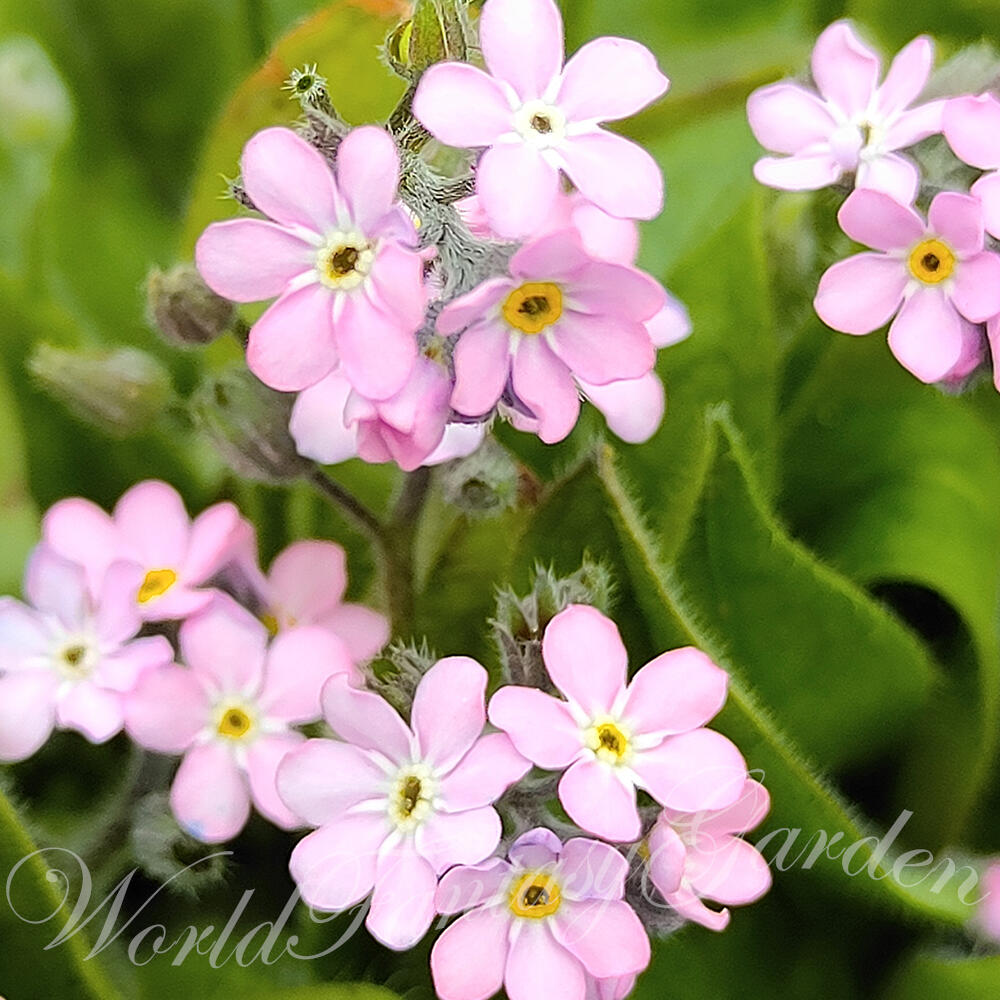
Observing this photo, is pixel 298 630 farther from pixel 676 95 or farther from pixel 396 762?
pixel 676 95

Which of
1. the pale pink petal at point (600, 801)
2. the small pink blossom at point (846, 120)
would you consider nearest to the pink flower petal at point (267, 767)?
the pale pink petal at point (600, 801)

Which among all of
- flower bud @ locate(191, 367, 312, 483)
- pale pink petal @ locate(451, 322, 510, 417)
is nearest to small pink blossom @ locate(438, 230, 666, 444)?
pale pink petal @ locate(451, 322, 510, 417)

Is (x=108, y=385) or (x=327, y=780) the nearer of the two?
(x=327, y=780)

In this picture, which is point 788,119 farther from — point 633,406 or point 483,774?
point 483,774

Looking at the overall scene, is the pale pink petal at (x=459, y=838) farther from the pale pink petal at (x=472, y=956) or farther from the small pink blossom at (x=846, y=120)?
the small pink blossom at (x=846, y=120)

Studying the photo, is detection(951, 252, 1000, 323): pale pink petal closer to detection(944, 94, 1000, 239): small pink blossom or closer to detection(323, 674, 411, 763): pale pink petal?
detection(944, 94, 1000, 239): small pink blossom

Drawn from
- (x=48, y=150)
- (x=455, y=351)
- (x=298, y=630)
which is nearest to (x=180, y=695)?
(x=298, y=630)

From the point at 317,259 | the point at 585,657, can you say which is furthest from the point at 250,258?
the point at 585,657
